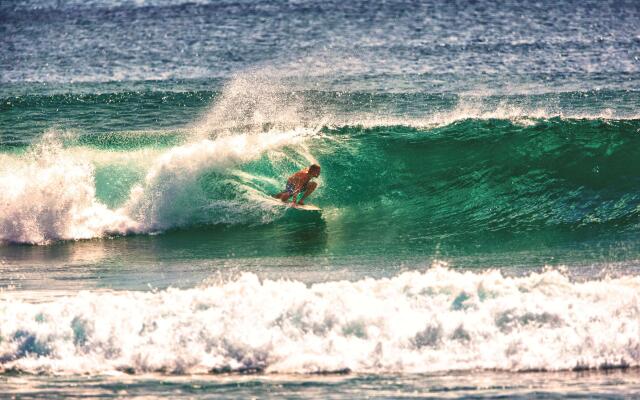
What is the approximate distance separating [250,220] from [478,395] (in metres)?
7.21

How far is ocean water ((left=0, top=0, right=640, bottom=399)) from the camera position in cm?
983

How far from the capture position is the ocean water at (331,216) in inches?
387

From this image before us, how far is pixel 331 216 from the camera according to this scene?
15.8 metres

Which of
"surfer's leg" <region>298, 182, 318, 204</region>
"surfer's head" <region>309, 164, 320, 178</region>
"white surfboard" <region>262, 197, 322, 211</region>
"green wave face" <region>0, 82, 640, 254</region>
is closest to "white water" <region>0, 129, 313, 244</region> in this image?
"green wave face" <region>0, 82, 640, 254</region>

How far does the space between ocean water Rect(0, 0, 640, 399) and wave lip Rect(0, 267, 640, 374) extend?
0.03 meters

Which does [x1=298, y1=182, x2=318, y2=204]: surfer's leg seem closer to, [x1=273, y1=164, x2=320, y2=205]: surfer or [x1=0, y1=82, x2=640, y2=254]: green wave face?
[x1=273, y1=164, x2=320, y2=205]: surfer

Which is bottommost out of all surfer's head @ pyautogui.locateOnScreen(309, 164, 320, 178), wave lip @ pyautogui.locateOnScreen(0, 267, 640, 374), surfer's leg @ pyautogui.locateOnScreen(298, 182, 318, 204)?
wave lip @ pyautogui.locateOnScreen(0, 267, 640, 374)

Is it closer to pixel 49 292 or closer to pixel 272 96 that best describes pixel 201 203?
pixel 49 292

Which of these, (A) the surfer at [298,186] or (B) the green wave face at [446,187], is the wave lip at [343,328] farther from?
(A) the surfer at [298,186]

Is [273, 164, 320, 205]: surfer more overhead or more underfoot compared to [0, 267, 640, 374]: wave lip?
more overhead

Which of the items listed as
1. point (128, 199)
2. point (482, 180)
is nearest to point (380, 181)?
point (482, 180)

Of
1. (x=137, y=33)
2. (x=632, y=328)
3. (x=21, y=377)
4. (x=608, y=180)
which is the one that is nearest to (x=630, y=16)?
(x=137, y=33)

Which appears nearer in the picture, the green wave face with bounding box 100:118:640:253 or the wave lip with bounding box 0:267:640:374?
the wave lip with bounding box 0:267:640:374

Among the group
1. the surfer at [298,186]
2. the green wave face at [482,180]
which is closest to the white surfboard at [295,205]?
the surfer at [298,186]
